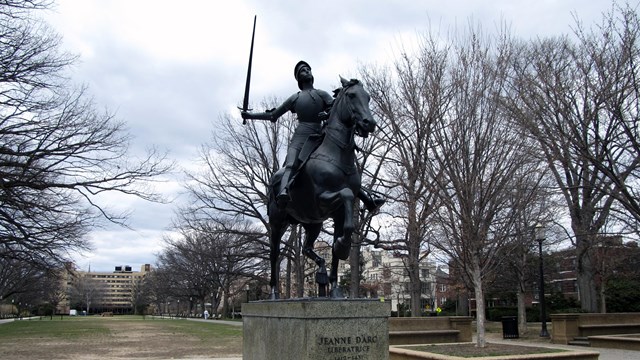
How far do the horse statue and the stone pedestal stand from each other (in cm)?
81

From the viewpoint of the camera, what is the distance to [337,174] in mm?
7438

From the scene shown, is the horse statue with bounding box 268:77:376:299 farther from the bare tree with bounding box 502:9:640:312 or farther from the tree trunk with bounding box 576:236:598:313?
the tree trunk with bounding box 576:236:598:313

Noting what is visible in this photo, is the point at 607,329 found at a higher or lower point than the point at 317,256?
lower

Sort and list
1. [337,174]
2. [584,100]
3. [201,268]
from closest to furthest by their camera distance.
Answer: [337,174]
[584,100]
[201,268]

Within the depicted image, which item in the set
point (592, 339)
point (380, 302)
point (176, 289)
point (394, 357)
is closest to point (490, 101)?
point (394, 357)

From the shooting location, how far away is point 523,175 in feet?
60.8

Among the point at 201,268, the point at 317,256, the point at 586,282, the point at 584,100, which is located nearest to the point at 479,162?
the point at 584,100

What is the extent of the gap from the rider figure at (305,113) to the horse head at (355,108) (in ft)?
2.40

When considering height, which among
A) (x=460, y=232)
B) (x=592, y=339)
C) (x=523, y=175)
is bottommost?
(x=592, y=339)

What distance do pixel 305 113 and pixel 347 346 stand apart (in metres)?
3.55

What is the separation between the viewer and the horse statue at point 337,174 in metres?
7.22

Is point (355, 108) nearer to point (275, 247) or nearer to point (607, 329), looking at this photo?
point (275, 247)

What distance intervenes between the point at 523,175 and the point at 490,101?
260 centimetres

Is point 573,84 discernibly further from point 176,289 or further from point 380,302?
point 176,289
